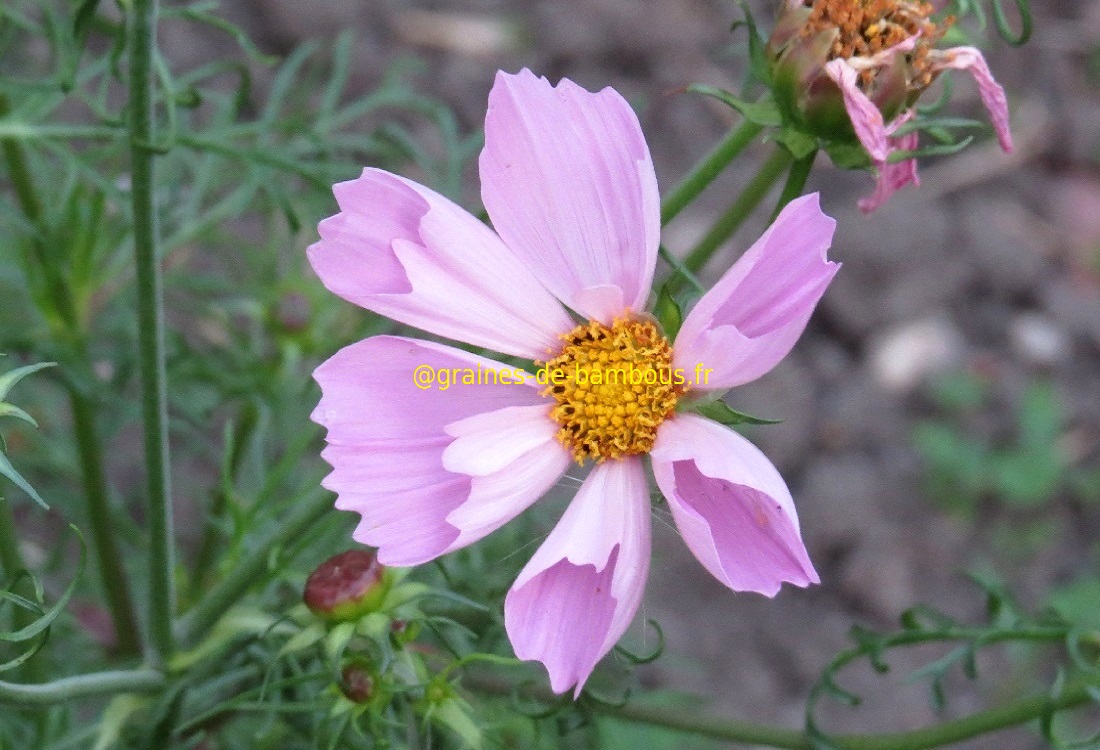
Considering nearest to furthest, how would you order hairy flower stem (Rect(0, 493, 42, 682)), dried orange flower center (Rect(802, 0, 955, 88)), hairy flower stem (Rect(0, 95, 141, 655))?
dried orange flower center (Rect(802, 0, 955, 88)) < hairy flower stem (Rect(0, 493, 42, 682)) < hairy flower stem (Rect(0, 95, 141, 655))

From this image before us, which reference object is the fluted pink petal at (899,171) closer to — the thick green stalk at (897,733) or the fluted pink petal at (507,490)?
the fluted pink petal at (507,490)

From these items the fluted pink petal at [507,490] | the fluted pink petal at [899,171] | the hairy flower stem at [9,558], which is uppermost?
the fluted pink petal at [899,171]

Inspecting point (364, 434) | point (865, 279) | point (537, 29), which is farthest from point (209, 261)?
point (364, 434)

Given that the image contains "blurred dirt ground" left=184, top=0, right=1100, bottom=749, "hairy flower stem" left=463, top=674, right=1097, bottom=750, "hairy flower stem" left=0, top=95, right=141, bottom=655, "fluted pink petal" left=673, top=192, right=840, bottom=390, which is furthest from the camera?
"blurred dirt ground" left=184, top=0, right=1100, bottom=749

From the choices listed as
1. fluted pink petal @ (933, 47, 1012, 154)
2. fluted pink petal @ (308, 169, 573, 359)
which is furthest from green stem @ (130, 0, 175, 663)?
fluted pink petal @ (933, 47, 1012, 154)

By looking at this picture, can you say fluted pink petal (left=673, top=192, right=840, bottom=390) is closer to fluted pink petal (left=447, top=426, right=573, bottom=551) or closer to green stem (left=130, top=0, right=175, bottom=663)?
fluted pink petal (left=447, top=426, right=573, bottom=551)

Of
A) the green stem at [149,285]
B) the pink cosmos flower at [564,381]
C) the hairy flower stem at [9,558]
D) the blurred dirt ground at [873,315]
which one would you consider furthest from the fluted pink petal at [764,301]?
the blurred dirt ground at [873,315]
